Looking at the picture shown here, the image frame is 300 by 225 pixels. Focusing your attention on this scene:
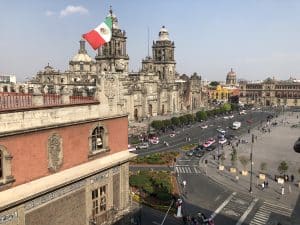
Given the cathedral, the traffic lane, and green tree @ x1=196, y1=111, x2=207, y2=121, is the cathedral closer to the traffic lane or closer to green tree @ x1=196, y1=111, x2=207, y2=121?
green tree @ x1=196, y1=111, x2=207, y2=121

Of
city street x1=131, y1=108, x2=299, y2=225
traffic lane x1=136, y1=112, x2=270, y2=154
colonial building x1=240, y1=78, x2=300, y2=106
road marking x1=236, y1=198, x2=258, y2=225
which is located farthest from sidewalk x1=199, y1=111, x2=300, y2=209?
colonial building x1=240, y1=78, x2=300, y2=106

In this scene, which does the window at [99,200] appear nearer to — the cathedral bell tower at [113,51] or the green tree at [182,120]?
the cathedral bell tower at [113,51]

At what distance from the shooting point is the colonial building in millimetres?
151875

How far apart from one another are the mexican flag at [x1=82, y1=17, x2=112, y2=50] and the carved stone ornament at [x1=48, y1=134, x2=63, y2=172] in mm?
6385

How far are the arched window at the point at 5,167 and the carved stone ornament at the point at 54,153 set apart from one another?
2235 mm

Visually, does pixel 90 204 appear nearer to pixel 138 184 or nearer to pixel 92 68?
pixel 138 184

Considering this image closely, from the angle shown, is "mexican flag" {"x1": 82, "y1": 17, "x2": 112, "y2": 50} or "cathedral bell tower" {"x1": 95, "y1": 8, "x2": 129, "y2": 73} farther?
"cathedral bell tower" {"x1": 95, "y1": 8, "x2": 129, "y2": 73}

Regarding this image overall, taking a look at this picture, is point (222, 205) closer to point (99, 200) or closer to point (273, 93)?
point (99, 200)

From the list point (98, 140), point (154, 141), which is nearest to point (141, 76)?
point (154, 141)

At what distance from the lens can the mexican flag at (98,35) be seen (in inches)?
779

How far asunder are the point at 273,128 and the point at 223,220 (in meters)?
62.4

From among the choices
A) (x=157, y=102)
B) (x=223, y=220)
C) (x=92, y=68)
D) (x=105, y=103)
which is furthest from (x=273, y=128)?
(x=105, y=103)

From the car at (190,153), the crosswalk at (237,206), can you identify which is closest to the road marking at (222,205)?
the crosswalk at (237,206)

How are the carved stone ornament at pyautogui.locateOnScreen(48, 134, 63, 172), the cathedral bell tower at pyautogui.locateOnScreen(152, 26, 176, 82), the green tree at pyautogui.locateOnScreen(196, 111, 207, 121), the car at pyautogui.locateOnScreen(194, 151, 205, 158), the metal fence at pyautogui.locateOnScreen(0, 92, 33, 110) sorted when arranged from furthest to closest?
the cathedral bell tower at pyautogui.locateOnScreen(152, 26, 176, 82) < the green tree at pyautogui.locateOnScreen(196, 111, 207, 121) < the car at pyautogui.locateOnScreen(194, 151, 205, 158) < the carved stone ornament at pyautogui.locateOnScreen(48, 134, 63, 172) < the metal fence at pyautogui.locateOnScreen(0, 92, 33, 110)
